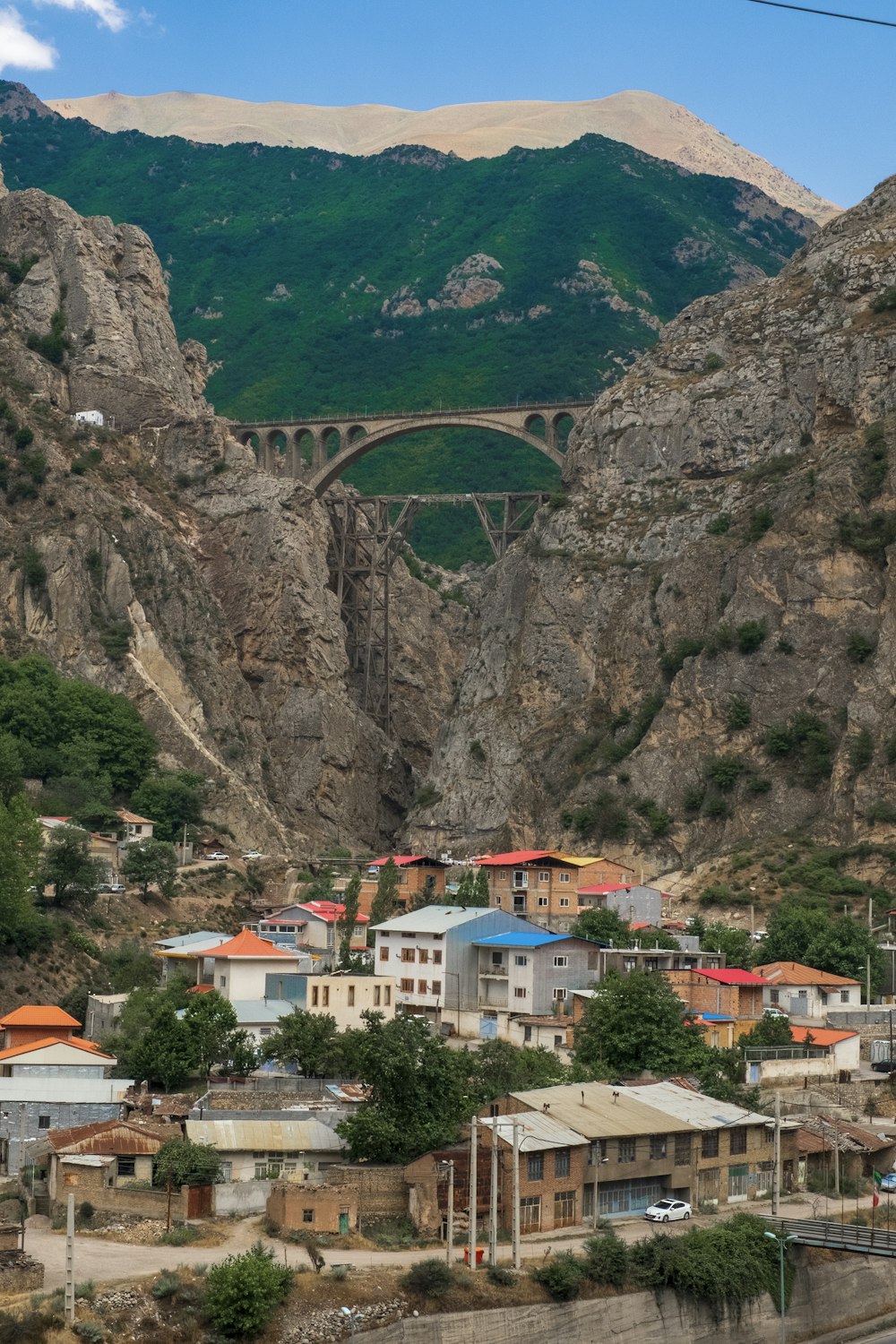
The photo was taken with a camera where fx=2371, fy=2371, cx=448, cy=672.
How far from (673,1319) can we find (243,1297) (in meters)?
11.3

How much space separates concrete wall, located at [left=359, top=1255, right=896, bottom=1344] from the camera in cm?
5025

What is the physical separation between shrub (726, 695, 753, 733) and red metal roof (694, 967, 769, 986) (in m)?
33.5

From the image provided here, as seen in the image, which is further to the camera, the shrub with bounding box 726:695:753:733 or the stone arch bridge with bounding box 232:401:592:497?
the stone arch bridge with bounding box 232:401:592:497

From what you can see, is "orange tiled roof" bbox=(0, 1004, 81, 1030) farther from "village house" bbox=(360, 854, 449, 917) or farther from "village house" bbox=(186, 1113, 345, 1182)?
"village house" bbox=(360, 854, 449, 917)

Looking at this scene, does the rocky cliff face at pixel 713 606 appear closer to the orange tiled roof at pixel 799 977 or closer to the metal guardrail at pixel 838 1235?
the orange tiled roof at pixel 799 977

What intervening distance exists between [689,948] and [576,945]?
10610 mm

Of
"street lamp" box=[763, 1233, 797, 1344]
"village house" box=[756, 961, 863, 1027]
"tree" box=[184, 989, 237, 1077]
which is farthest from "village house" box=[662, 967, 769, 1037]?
"street lamp" box=[763, 1233, 797, 1344]

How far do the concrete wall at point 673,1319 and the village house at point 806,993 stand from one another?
2074cm

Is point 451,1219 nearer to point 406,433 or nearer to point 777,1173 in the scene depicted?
point 777,1173

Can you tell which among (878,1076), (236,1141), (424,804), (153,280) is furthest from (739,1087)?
(153,280)

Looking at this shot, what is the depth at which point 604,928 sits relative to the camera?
8494 cm

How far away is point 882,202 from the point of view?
132m

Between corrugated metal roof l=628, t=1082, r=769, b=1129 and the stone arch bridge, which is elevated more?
the stone arch bridge

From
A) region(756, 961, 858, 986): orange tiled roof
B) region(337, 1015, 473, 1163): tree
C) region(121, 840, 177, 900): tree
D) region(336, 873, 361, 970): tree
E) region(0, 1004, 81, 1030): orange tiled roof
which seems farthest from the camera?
region(121, 840, 177, 900): tree
